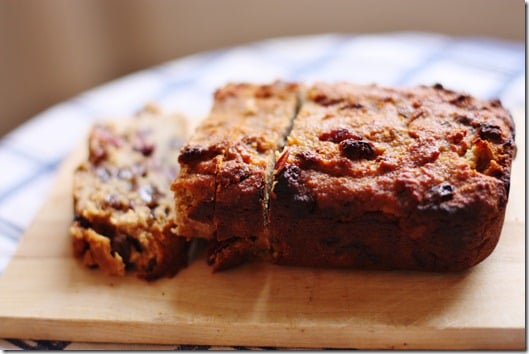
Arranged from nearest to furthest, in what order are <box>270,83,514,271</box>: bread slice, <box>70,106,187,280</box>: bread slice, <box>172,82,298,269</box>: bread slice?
<box>270,83,514,271</box>: bread slice
<box>172,82,298,269</box>: bread slice
<box>70,106,187,280</box>: bread slice

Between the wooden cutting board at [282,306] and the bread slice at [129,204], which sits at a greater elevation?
the bread slice at [129,204]

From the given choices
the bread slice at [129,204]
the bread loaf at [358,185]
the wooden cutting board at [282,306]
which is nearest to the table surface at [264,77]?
the bread slice at [129,204]

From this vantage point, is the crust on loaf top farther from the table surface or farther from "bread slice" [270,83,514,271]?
the table surface

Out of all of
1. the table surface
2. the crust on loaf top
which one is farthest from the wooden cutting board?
the table surface

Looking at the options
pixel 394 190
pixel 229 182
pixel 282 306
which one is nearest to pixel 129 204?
pixel 229 182

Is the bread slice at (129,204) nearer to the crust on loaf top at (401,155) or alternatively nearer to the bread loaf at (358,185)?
the bread loaf at (358,185)
